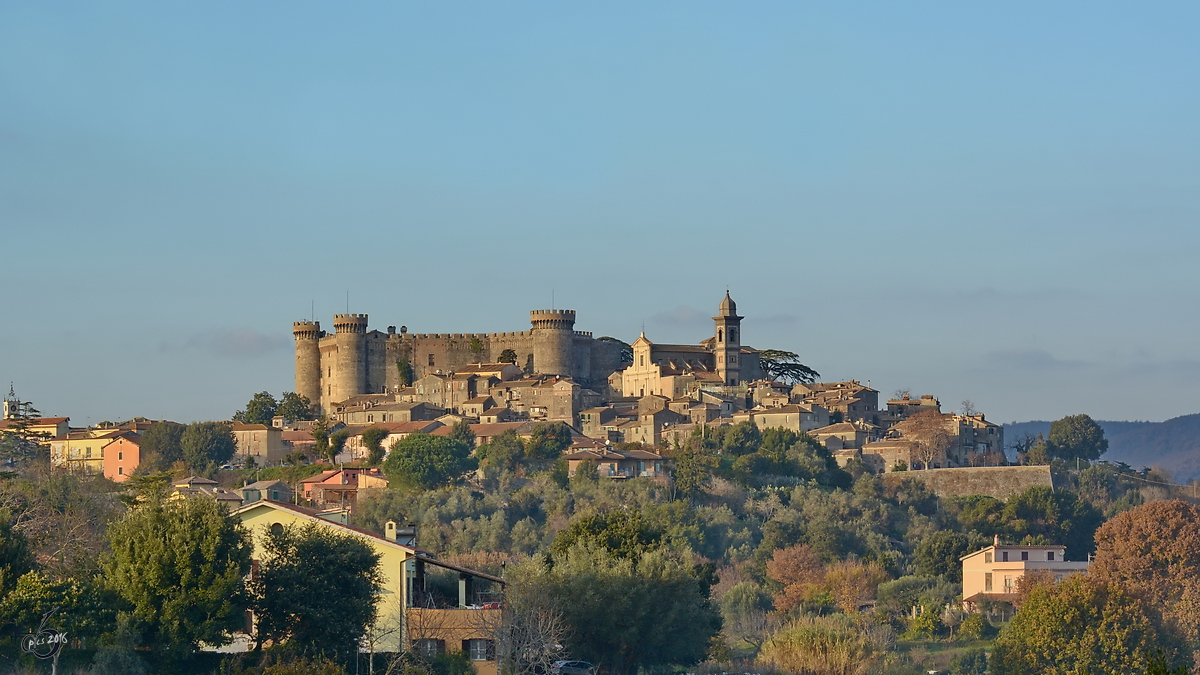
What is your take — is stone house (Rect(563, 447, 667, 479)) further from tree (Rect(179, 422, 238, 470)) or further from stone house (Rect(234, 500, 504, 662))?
stone house (Rect(234, 500, 504, 662))

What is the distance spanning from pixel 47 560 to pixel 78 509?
10.4m

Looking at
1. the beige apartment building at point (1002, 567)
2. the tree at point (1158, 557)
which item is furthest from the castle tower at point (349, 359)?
the tree at point (1158, 557)

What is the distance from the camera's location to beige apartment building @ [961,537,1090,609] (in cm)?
6700

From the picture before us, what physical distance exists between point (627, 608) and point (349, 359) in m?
62.0

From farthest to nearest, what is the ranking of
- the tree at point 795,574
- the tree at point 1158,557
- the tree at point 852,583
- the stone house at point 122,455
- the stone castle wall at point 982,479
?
1. the stone house at point 122,455
2. the stone castle wall at point 982,479
3. the tree at point 795,574
4. the tree at point 852,583
5. the tree at point 1158,557

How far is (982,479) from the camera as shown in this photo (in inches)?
3492

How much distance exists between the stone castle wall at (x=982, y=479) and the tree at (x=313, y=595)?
170 feet

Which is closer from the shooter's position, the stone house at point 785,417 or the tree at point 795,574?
the tree at point 795,574

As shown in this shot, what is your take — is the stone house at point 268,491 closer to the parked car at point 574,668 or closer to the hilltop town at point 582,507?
the hilltop town at point 582,507

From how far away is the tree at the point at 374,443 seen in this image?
88.7 m

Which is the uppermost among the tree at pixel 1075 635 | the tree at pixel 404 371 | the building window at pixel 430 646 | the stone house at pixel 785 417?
the tree at pixel 404 371

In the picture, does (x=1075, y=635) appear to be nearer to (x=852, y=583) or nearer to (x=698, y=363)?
(x=852, y=583)

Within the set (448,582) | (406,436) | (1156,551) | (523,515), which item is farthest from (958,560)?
→ (448,582)

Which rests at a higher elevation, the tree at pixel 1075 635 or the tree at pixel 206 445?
the tree at pixel 206 445
